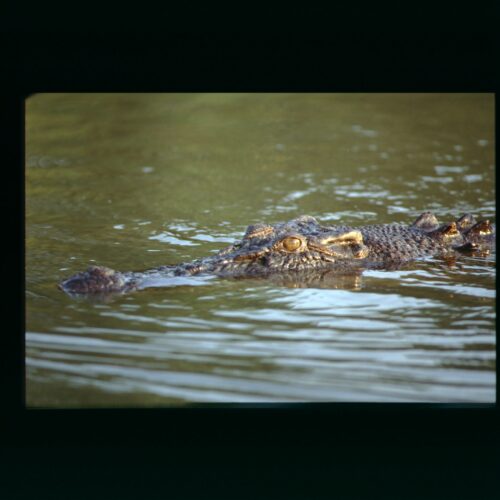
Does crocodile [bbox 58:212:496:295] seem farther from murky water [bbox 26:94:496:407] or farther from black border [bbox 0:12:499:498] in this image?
black border [bbox 0:12:499:498]

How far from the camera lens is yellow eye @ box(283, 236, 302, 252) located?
764 cm

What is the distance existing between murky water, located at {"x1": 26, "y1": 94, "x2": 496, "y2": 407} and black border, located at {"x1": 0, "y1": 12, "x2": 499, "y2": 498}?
0.14 meters

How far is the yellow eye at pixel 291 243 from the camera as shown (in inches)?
301

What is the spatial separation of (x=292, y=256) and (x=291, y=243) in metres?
0.10

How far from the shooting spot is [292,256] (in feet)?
25.2

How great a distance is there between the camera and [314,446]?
5.73 m

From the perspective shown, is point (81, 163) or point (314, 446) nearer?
point (314, 446)

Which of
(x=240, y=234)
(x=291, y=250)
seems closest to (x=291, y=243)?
(x=291, y=250)
